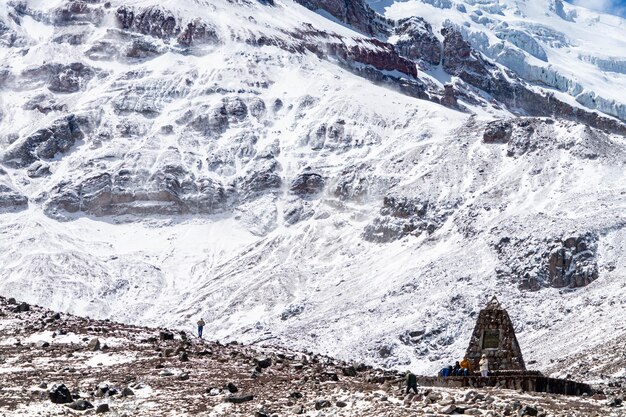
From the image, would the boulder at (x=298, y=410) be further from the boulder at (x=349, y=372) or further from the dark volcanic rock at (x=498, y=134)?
the dark volcanic rock at (x=498, y=134)

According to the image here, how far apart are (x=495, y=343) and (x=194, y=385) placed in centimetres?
1216

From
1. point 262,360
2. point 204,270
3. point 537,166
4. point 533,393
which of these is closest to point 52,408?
point 262,360

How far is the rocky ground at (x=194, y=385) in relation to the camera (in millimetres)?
35906

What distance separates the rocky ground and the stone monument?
4026mm

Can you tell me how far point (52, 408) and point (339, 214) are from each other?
509 ft

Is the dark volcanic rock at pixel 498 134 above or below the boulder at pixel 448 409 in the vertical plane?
below

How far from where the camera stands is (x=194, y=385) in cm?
4209

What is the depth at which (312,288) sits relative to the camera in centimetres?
16012

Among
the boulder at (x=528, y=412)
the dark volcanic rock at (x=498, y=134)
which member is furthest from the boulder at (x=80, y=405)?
the dark volcanic rock at (x=498, y=134)

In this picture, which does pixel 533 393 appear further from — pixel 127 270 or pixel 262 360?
pixel 127 270

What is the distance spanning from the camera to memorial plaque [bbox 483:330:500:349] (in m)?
47.4

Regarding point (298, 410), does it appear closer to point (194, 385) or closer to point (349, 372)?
point (194, 385)

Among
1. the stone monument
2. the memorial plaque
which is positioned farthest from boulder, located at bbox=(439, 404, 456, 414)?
the memorial plaque

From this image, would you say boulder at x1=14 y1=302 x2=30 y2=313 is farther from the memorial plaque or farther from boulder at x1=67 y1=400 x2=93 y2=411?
the memorial plaque
